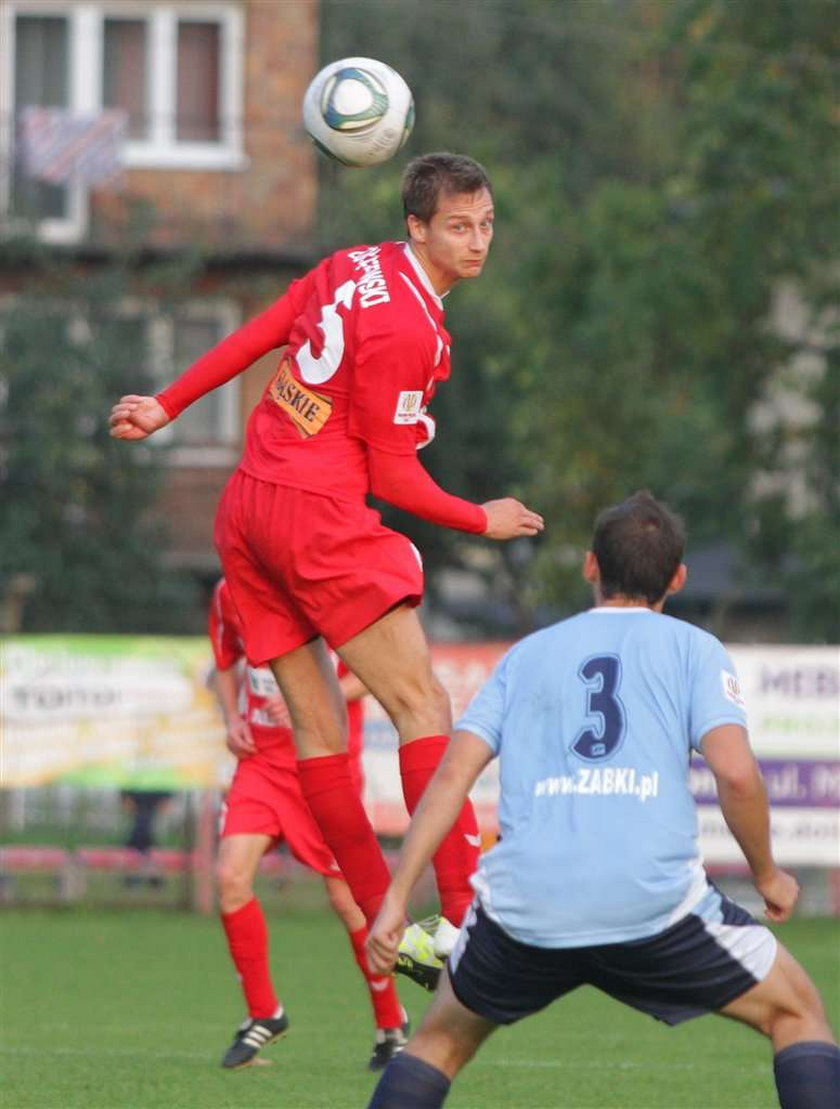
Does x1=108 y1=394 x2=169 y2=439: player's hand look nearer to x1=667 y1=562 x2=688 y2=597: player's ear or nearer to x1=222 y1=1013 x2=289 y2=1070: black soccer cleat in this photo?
x1=667 y1=562 x2=688 y2=597: player's ear

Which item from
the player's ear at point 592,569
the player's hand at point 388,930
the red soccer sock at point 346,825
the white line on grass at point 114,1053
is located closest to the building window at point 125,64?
the white line on grass at point 114,1053

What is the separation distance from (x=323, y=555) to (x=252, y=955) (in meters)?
3.01

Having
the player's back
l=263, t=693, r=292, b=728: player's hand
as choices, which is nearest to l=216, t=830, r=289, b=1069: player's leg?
l=263, t=693, r=292, b=728: player's hand

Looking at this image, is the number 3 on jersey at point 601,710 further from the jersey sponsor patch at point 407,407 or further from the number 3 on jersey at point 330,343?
the number 3 on jersey at point 330,343

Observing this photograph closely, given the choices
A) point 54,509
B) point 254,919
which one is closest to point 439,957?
point 254,919

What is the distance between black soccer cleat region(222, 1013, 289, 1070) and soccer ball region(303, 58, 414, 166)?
11.6ft

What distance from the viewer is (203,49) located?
31.7 m

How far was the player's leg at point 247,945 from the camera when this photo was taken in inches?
380

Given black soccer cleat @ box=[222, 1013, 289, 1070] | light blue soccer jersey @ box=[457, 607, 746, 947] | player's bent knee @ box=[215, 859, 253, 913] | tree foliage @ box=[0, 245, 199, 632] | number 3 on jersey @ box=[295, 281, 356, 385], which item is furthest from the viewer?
tree foliage @ box=[0, 245, 199, 632]

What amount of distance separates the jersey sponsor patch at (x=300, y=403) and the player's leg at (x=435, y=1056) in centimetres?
210

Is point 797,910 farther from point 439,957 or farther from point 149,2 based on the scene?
point 149,2

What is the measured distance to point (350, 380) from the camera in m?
7.40

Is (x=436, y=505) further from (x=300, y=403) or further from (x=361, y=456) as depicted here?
(x=300, y=403)

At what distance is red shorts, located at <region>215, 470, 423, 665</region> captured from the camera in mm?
7453
